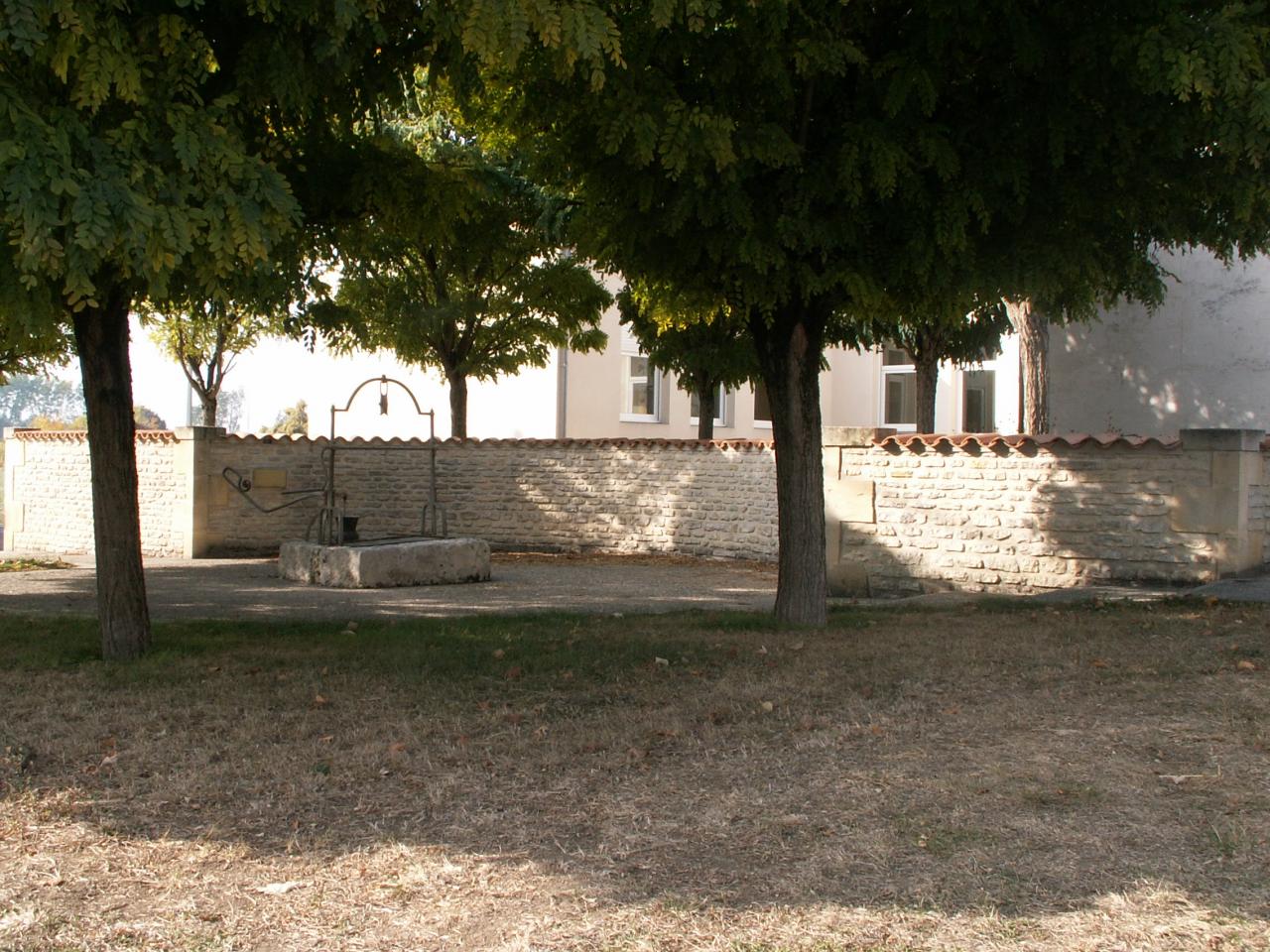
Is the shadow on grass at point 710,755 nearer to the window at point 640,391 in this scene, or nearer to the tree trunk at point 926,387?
the tree trunk at point 926,387

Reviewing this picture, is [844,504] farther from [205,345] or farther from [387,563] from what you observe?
[205,345]

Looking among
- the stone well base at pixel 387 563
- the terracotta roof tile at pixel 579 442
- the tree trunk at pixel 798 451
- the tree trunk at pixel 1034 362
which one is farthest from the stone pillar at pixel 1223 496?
the stone well base at pixel 387 563

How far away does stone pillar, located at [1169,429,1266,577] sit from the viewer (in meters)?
11.2

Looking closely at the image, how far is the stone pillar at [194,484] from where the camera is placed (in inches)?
711

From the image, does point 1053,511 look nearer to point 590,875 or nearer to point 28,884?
point 590,875

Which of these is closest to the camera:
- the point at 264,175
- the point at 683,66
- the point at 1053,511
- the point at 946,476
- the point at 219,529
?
the point at 264,175

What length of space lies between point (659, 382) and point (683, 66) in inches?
763

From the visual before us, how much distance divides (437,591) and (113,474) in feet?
18.9

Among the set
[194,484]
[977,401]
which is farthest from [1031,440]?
[977,401]

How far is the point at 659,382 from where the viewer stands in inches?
→ 1075

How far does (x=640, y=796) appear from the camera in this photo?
524cm

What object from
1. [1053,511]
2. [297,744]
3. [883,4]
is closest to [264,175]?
[297,744]

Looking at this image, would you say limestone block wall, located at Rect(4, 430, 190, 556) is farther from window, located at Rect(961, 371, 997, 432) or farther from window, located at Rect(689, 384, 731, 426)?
window, located at Rect(961, 371, 997, 432)

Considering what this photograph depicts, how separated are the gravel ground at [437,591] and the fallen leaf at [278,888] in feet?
21.6
